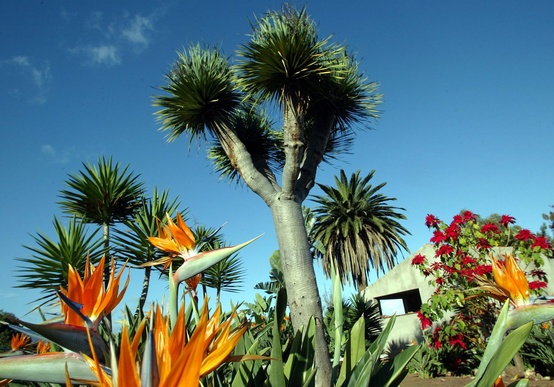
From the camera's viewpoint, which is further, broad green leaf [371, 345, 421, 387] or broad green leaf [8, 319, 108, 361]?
broad green leaf [371, 345, 421, 387]

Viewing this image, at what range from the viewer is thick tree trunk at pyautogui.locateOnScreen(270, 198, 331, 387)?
450 cm

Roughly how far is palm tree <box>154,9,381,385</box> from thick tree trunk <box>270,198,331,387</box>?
0.01 metres

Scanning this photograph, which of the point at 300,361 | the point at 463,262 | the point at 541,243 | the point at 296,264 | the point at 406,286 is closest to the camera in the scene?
the point at 300,361

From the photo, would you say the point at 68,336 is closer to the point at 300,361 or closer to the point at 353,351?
the point at 300,361

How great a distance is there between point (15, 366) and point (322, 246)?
15695 millimetres

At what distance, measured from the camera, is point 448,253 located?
7.16 metres

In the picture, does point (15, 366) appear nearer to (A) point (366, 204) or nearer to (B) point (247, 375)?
(B) point (247, 375)

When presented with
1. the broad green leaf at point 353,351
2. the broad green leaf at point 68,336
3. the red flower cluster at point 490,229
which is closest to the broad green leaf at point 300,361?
the broad green leaf at point 353,351

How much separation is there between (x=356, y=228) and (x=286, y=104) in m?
11.9

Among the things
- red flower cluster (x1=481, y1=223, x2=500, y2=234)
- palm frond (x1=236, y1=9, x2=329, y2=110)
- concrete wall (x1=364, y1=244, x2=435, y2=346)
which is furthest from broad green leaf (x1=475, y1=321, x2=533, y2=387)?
concrete wall (x1=364, y1=244, x2=435, y2=346)

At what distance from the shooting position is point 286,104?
5711mm

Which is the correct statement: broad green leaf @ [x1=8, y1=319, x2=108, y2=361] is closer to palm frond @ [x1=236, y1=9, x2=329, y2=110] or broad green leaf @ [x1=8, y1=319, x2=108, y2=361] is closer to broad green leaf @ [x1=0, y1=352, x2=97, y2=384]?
broad green leaf @ [x1=0, y1=352, x2=97, y2=384]

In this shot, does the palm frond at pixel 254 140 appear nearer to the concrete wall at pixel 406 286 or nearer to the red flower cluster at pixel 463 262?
the red flower cluster at pixel 463 262

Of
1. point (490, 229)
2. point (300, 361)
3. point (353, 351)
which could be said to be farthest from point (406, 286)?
point (300, 361)
